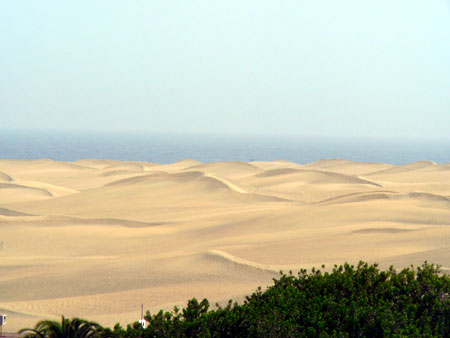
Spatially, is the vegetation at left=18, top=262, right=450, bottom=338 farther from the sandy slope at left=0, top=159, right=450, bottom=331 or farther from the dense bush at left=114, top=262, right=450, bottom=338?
the sandy slope at left=0, top=159, right=450, bottom=331

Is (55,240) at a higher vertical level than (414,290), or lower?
lower

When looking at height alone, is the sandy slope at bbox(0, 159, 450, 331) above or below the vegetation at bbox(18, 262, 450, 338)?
below

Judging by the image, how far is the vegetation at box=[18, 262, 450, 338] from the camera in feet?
30.3

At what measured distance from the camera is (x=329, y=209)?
31.3 metres

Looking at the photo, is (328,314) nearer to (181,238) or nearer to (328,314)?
(328,314)

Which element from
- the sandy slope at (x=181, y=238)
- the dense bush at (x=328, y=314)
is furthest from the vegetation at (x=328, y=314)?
the sandy slope at (x=181, y=238)

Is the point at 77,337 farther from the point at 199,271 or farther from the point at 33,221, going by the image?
the point at 33,221

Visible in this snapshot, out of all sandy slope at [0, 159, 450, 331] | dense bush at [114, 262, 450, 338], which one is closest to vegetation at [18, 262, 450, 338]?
dense bush at [114, 262, 450, 338]

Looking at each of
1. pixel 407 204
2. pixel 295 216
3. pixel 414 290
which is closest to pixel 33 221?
pixel 295 216

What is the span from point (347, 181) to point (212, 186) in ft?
38.7

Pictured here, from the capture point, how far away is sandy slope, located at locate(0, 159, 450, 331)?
736 inches

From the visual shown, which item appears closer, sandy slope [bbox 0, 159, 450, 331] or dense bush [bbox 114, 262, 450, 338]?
dense bush [bbox 114, 262, 450, 338]

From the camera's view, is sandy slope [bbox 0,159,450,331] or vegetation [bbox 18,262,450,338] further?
sandy slope [bbox 0,159,450,331]

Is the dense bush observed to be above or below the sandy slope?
above
